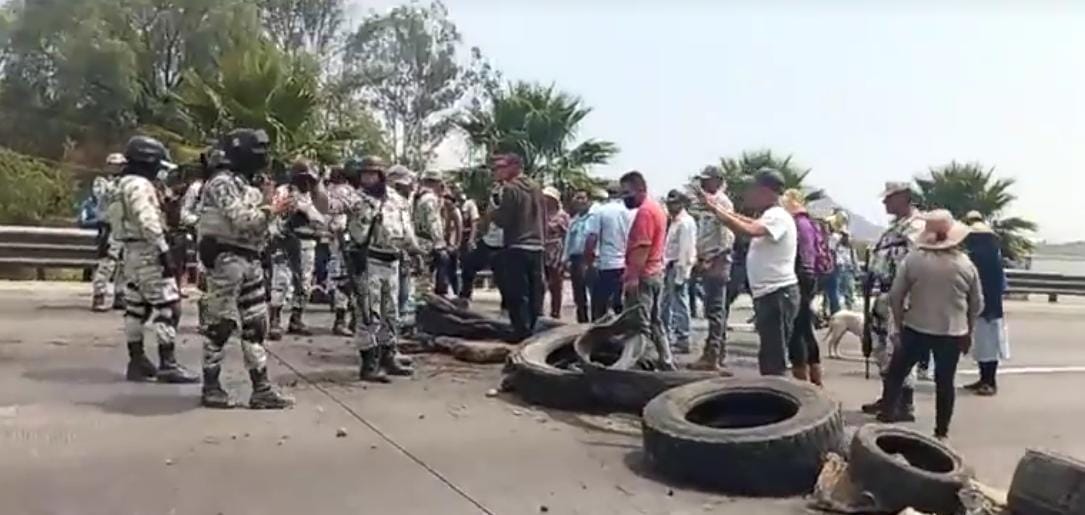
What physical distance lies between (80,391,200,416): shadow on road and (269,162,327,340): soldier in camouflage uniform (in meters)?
3.09

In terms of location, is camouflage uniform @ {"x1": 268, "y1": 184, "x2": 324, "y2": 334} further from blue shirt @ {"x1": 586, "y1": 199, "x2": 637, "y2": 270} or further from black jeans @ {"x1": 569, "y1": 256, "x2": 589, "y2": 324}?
black jeans @ {"x1": 569, "y1": 256, "x2": 589, "y2": 324}

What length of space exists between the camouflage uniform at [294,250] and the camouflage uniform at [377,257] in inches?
88.0

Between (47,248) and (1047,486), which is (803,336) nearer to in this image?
(1047,486)

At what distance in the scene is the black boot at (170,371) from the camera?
8.49m

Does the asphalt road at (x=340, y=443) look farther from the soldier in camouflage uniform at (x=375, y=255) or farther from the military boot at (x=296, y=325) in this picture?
the military boot at (x=296, y=325)

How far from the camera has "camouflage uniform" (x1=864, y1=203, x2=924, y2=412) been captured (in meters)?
8.53

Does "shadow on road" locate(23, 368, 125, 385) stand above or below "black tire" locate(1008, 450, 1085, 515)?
below

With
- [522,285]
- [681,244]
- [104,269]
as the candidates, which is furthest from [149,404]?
[104,269]

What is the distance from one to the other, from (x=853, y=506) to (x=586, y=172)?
16800 mm

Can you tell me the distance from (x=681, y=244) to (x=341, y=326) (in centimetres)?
371

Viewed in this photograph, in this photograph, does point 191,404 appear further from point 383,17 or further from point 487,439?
point 383,17

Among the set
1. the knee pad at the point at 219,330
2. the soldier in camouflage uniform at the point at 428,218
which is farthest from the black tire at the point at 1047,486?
the soldier in camouflage uniform at the point at 428,218

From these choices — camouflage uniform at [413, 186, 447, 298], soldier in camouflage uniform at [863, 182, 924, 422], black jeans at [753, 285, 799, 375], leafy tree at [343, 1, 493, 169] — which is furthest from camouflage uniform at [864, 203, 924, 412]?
leafy tree at [343, 1, 493, 169]

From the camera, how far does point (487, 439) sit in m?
7.24
